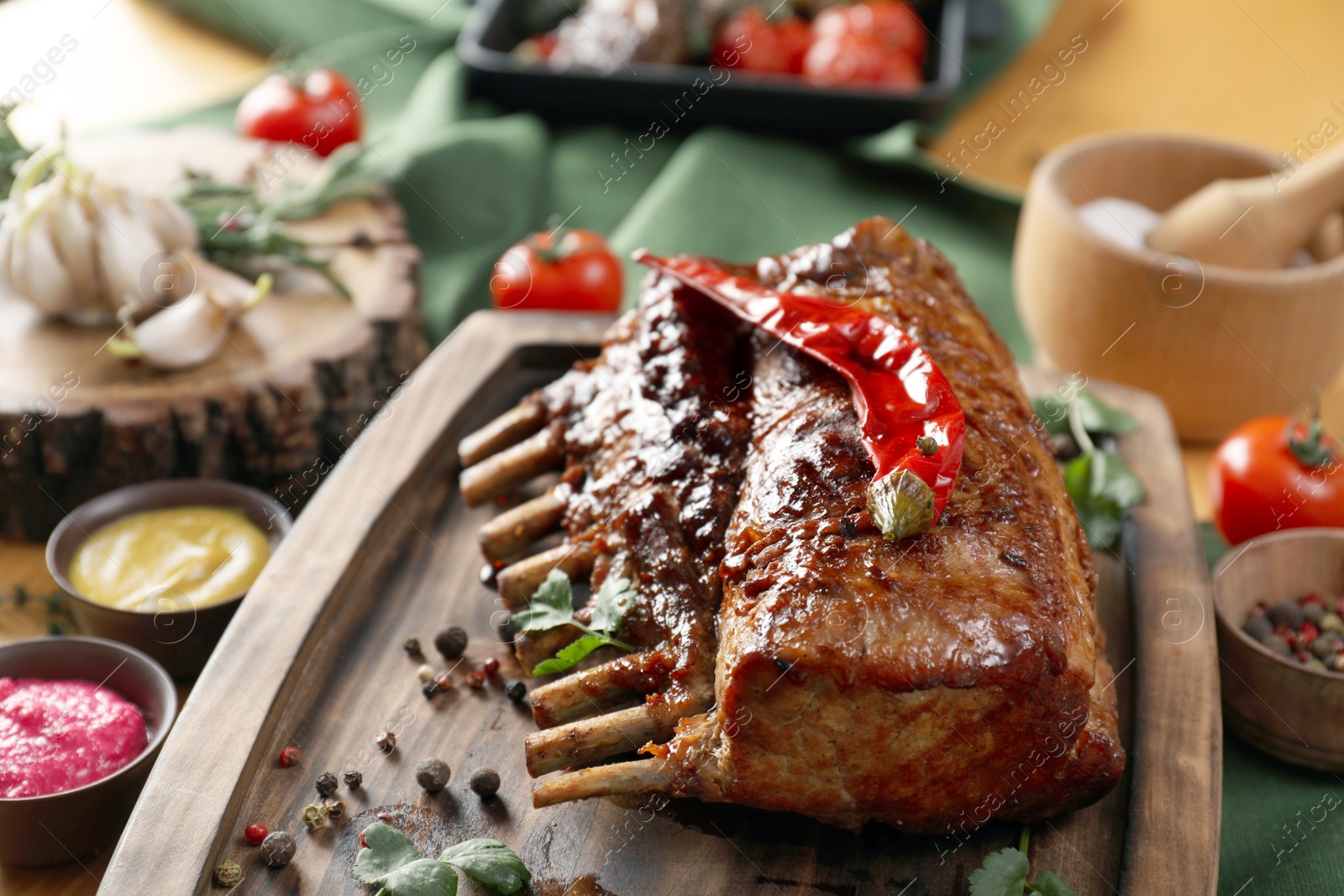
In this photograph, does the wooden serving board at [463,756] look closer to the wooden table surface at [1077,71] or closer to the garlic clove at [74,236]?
the garlic clove at [74,236]

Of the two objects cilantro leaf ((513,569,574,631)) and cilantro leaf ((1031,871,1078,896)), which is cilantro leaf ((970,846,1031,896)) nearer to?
cilantro leaf ((1031,871,1078,896))

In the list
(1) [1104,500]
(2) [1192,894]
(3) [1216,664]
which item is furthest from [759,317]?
(2) [1192,894]

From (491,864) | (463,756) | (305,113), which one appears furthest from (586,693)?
(305,113)

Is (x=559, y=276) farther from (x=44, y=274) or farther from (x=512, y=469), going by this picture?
(x=44, y=274)

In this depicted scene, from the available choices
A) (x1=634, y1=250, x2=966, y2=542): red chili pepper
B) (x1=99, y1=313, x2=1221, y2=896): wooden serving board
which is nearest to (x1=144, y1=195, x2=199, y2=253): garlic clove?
(x1=99, y1=313, x2=1221, y2=896): wooden serving board

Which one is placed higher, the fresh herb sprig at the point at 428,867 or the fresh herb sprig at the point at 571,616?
the fresh herb sprig at the point at 571,616

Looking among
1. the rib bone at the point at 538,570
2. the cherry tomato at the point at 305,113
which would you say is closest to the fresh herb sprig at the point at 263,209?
the cherry tomato at the point at 305,113

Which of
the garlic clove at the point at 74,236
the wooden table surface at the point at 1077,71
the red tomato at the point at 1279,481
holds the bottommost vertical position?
the red tomato at the point at 1279,481

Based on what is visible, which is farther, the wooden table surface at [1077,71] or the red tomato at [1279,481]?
the wooden table surface at [1077,71]
